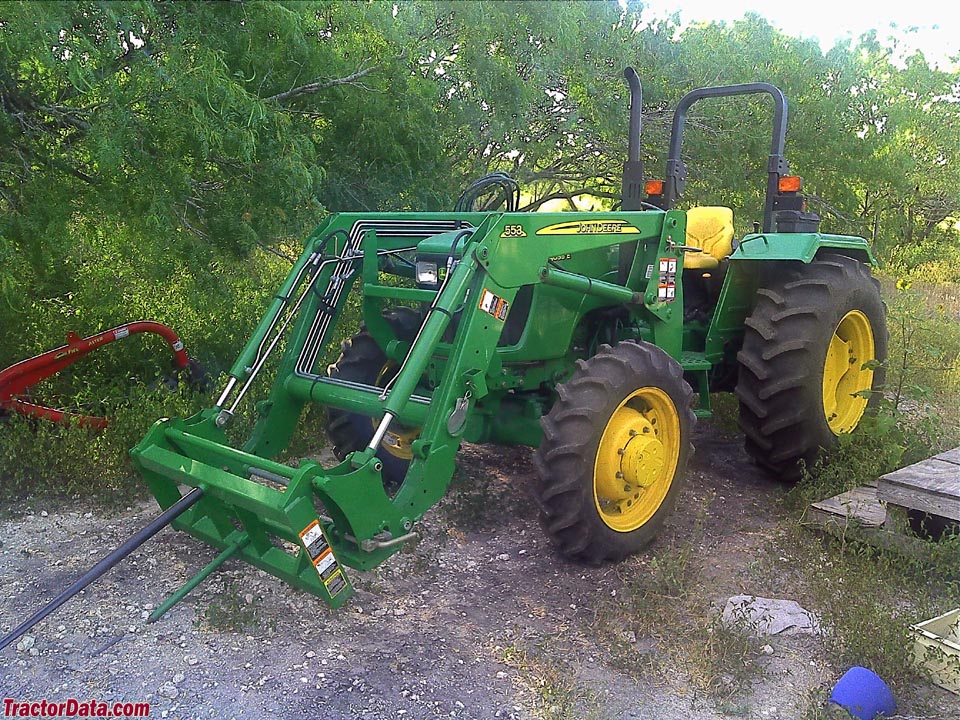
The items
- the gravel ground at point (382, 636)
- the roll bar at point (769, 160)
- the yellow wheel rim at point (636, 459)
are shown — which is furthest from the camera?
the roll bar at point (769, 160)

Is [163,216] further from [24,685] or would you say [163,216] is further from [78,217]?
[24,685]

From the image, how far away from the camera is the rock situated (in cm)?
332

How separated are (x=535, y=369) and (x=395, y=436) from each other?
2.82 feet

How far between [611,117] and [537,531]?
465 centimetres

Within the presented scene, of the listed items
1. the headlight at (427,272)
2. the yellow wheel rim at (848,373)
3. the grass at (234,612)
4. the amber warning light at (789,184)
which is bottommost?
the grass at (234,612)

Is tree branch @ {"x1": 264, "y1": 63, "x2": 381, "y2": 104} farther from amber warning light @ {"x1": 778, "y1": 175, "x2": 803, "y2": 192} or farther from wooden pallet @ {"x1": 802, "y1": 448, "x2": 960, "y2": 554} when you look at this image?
wooden pallet @ {"x1": 802, "y1": 448, "x2": 960, "y2": 554}

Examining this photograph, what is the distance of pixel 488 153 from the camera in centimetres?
745

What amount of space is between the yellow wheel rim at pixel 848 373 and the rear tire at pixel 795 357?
0.06 meters

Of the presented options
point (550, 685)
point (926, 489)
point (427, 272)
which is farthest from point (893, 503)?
point (427, 272)

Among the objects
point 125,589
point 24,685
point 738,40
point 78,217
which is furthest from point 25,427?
point 738,40

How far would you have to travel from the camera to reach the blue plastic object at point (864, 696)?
9.16 feet

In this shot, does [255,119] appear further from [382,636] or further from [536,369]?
Answer: [382,636]

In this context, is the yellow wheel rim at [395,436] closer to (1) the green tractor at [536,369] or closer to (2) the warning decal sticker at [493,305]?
(1) the green tractor at [536,369]

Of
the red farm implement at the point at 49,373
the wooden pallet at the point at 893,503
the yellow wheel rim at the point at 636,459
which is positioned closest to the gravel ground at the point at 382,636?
the yellow wheel rim at the point at 636,459
